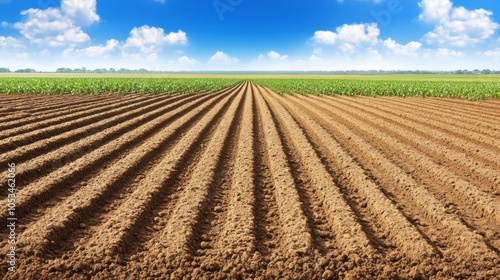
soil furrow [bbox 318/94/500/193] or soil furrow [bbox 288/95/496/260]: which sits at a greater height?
soil furrow [bbox 288/95/496/260]

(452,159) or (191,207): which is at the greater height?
(191,207)

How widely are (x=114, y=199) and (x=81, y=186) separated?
86cm

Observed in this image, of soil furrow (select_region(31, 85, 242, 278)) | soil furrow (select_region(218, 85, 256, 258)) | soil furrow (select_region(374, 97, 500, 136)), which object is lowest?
soil furrow (select_region(374, 97, 500, 136))

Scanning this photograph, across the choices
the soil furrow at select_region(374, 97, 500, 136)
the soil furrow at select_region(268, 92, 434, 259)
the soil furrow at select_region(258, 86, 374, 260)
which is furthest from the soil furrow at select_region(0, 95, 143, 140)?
the soil furrow at select_region(374, 97, 500, 136)

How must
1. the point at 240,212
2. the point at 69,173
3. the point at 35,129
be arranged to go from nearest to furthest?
the point at 240,212
the point at 69,173
the point at 35,129

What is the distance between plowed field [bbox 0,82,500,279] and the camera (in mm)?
4000

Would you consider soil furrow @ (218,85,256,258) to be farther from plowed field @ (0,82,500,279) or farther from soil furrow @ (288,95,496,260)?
soil furrow @ (288,95,496,260)

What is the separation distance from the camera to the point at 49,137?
9.99 meters

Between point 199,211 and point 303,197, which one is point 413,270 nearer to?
point 303,197

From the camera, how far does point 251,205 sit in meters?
5.53

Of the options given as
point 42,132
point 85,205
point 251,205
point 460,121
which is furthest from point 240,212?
point 460,121

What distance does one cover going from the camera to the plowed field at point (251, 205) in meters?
4.00

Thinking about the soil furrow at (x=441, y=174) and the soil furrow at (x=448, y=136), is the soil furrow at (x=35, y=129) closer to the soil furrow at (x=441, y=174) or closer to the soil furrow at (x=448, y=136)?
the soil furrow at (x=441, y=174)

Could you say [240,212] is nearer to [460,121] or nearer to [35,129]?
[35,129]
